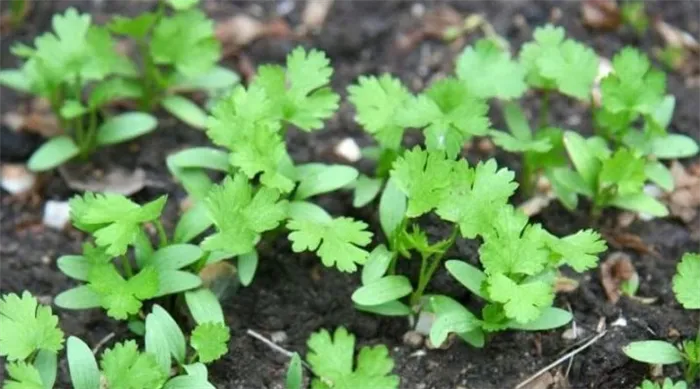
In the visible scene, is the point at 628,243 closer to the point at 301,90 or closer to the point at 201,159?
the point at 301,90

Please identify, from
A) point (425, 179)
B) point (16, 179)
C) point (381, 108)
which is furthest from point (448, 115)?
point (16, 179)

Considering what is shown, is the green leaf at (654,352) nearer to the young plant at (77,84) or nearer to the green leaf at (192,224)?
the green leaf at (192,224)

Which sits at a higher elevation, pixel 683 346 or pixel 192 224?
pixel 192 224

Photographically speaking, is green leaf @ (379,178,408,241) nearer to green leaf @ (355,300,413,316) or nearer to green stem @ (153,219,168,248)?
green leaf @ (355,300,413,316)

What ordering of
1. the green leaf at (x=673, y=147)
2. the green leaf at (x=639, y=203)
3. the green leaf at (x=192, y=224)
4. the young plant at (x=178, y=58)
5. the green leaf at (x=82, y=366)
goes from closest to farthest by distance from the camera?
1. the green leaf at (x=82, y=366)
2. the green leaf at (x=192, y=224)
3. the green leaf at (x=639, y=203)
4. the green leaf at (x=673, y=147)
5. the young plant at (x=178, y=58)

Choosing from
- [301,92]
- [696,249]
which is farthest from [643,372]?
[301,92]

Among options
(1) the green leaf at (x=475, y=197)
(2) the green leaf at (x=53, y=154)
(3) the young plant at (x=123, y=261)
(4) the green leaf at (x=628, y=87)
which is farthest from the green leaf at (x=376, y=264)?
(2) the green leaf at (x=53, y=154)
